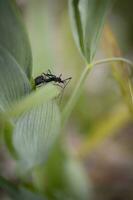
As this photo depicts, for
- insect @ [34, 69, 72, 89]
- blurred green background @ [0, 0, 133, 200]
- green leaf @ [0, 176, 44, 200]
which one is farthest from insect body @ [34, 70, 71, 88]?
blurred green background @ [0, 0, 133, 200]

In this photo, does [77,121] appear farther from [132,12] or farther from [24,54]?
[24,54]

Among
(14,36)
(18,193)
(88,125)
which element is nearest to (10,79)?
(14,36)

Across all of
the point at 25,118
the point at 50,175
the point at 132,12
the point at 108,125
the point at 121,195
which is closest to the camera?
the point at 25,118

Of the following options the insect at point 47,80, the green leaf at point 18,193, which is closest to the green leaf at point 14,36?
the insect at point 47,80

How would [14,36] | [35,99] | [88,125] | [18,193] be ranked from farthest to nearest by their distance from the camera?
[88,125] → [18,193] → [14,36] → [35,99]

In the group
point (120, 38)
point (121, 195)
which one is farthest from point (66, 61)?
point (121, 195)

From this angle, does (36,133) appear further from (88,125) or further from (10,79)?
(88,125)

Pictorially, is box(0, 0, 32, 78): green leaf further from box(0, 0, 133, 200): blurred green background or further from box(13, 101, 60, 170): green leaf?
box(0, 0, 133, 200): blurred green background
